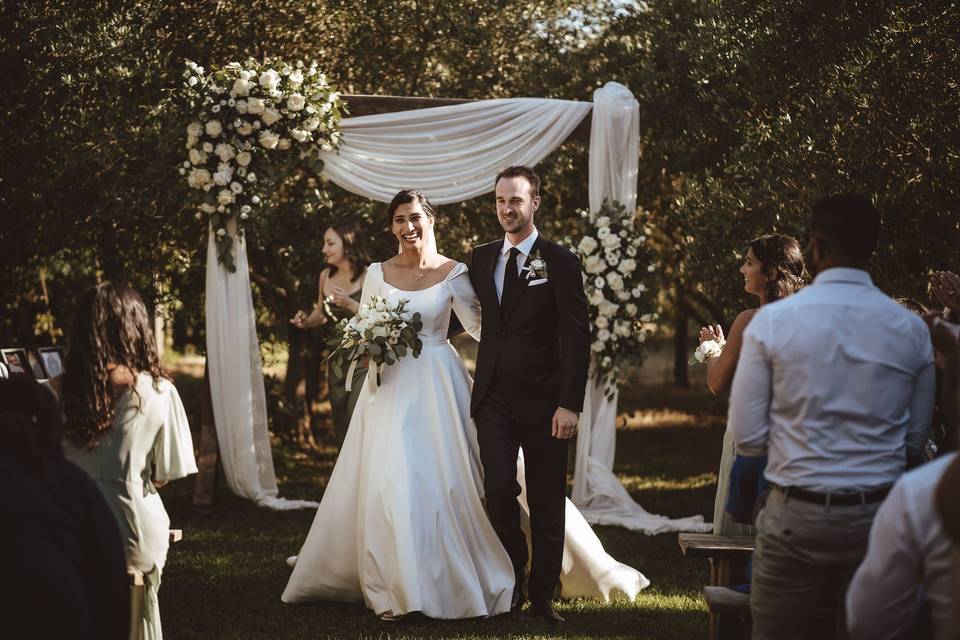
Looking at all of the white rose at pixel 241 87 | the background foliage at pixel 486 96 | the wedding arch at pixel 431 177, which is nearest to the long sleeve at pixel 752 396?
the background foliage at pixel 486 96

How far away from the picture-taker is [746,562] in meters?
4.35

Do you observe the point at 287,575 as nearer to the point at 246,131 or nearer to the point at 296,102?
the point at 246,131

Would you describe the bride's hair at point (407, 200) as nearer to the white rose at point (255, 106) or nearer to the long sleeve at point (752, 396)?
the white rose at point (255, 106)

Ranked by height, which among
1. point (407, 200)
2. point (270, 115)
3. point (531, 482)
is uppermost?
point (270, 115)

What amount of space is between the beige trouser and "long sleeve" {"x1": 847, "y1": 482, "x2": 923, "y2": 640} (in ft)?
1.35

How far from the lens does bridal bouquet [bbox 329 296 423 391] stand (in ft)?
17.2

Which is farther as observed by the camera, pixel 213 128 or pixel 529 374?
pixel 213 128

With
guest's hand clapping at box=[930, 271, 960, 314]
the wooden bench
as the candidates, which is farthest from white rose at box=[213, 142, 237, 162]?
guest's hand clapping at box=[930, 271, 960, 314]

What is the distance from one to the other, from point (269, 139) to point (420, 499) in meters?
3.53

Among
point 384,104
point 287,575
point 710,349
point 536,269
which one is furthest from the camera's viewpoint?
point 384,104

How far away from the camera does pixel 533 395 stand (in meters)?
5.11

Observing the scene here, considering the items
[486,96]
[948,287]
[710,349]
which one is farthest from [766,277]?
[486,96]

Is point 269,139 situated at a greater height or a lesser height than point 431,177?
greater

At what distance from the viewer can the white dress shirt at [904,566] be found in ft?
7.20
